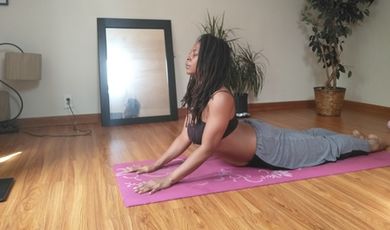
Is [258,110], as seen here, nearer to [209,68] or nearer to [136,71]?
[136,71]

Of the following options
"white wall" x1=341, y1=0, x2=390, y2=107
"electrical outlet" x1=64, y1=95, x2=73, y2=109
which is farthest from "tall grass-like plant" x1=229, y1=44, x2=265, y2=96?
"electrical outlet" x1=64, y1=95, x2=73, y2=109

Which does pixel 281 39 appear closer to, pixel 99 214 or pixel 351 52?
pixel 351 52

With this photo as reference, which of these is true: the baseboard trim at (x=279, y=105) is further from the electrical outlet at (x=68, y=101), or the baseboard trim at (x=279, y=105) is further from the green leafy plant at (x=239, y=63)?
the electrical outlet at (x=68, y=101)

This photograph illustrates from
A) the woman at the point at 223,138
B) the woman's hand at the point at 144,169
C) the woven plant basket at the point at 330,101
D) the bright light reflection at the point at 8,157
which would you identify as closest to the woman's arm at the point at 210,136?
the woman at the point at 223,138

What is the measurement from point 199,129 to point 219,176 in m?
0.33

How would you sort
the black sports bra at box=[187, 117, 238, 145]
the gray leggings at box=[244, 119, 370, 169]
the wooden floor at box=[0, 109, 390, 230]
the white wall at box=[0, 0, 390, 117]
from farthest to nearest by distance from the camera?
1. the white wall at box=[0, 0, 390, 117]
2. the gray leggings at box=[244, 119, 370, 169]
3. the black sports bra at box=[187, 117, 238, 145]
4. the wooden floor at box=[0, 109, 390, 230]

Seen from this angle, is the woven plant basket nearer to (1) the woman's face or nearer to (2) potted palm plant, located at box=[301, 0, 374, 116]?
(2) potted palm plant, located at box=[301, 0, 374, 116]

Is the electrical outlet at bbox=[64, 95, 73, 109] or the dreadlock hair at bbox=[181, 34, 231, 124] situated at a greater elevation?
the dreadlock hair at bbox=[181, 34, 231, 124]

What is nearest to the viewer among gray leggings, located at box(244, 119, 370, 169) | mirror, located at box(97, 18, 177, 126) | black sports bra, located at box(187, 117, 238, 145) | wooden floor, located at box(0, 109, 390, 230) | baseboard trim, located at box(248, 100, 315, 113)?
wooden floor, located at box(0, 109, 390, 230)

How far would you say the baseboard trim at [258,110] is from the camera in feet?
11.4

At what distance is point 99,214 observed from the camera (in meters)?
1.55

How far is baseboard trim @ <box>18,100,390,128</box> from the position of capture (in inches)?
137

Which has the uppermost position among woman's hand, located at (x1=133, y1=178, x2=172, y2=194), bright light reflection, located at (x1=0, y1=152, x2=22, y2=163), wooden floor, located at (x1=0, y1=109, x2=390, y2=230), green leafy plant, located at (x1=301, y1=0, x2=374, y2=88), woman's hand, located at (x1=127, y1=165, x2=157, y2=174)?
green leafy plant, located at (x1=301, y1=0, x2=374, y2=88)

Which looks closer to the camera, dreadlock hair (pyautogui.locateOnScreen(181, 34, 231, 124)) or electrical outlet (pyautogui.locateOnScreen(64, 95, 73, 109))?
dreadlock hair (pyautogui.locateOnScreen(181, 34, 231, 124))
